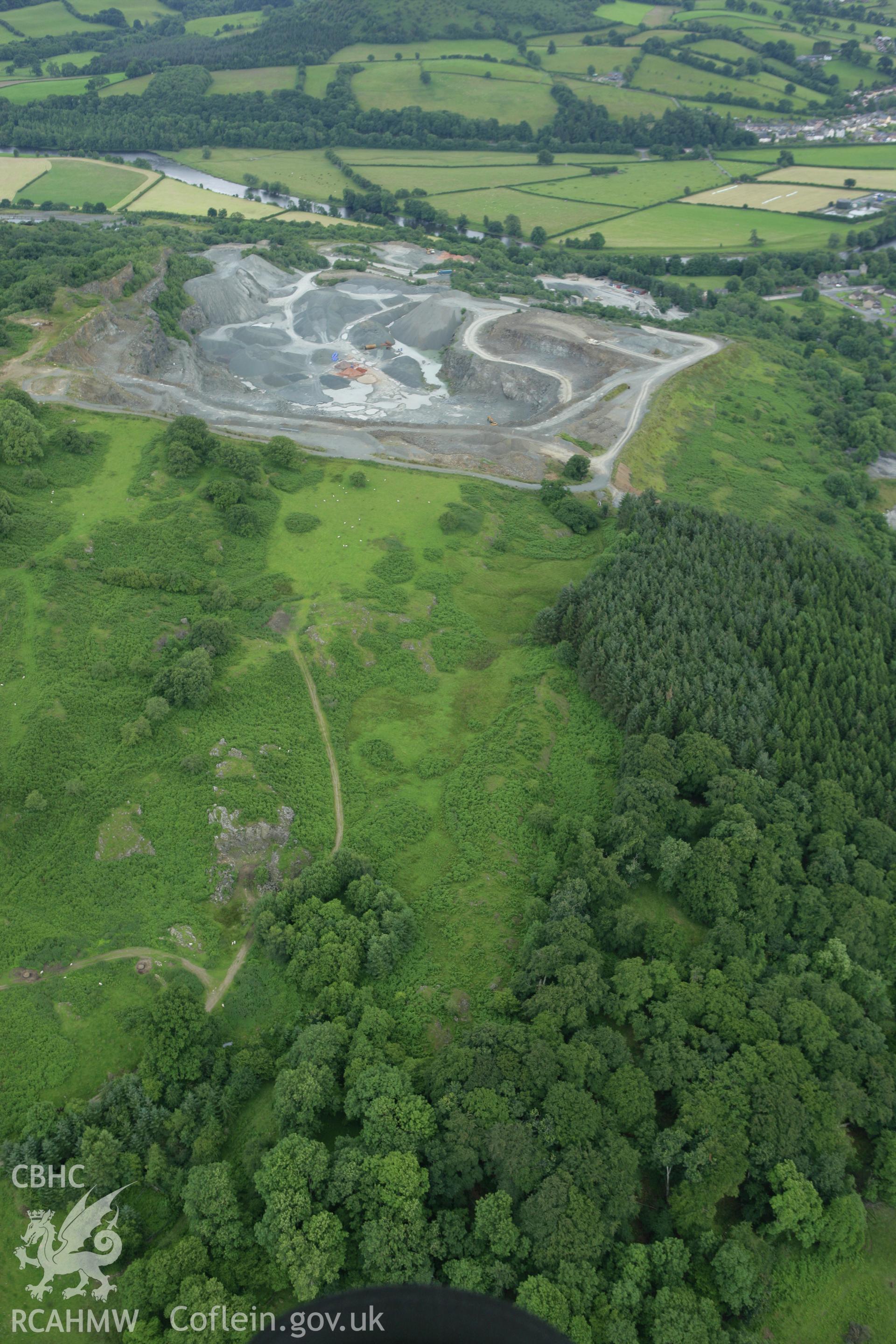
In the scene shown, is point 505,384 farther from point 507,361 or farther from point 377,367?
point 377,367

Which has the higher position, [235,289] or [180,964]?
[235,289]

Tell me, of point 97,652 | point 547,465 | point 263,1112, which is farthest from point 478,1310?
point 547,465

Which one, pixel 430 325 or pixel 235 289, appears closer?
pixel 430 325

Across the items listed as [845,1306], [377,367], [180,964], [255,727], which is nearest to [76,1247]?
[180,964]

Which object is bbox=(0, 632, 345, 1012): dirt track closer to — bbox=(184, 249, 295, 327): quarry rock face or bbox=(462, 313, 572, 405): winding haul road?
bbox=(462, 313, 572, 405): winding haul road

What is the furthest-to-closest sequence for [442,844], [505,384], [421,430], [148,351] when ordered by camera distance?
[505,384]
[148,351]
[421,430]
[442,844]

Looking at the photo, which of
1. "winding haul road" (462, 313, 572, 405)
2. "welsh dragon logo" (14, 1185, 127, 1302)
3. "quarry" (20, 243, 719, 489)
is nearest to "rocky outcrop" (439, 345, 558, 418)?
"quarry" (20, 243, 719, 489)

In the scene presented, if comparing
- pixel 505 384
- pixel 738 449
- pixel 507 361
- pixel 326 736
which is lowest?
pixel 326 736

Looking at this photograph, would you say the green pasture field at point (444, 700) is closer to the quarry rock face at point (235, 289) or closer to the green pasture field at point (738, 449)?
the green pasture field at point (738, 449)
